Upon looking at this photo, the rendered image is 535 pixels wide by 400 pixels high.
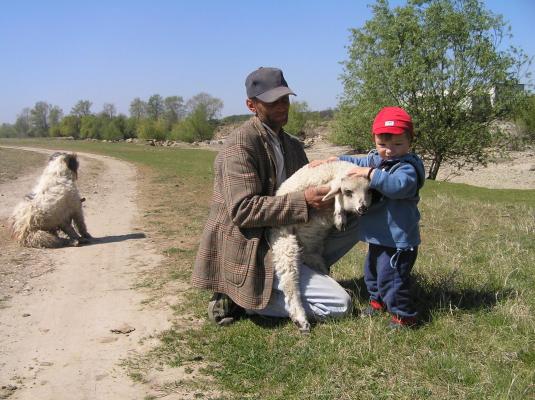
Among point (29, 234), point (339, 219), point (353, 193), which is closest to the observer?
point (353, 193)

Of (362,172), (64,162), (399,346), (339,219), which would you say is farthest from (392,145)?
(64,162)

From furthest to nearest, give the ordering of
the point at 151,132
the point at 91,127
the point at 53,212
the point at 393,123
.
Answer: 1. the point at 91,127
2. the point at 151,132
3. the point at 53,212
4. the point at 393,123

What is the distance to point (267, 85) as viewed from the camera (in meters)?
5.00

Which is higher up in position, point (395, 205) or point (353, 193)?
point (353, 193)

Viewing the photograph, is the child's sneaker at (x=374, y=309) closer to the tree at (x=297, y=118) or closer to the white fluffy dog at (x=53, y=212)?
the white fluffy dog at (x=53, y=212)

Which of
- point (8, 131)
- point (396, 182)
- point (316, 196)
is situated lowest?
point (316, 196)

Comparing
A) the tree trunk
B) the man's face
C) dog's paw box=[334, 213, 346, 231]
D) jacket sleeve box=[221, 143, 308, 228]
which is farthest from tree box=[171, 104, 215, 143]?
dog's paw box=[334, 213, 346, 231]

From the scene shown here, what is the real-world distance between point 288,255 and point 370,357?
125 cm

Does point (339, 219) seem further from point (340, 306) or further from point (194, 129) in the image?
point (194, 129)

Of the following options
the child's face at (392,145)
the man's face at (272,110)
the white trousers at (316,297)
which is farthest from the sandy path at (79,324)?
the child's face at (392,145)

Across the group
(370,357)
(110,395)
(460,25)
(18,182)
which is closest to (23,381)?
(110,395)

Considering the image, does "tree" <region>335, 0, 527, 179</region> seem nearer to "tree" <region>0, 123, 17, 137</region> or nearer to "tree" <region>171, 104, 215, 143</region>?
"tree" <region>171, 104, 215, 143</region>

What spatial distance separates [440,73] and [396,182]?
24.2 m

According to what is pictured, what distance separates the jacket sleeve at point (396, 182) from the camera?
436cm
